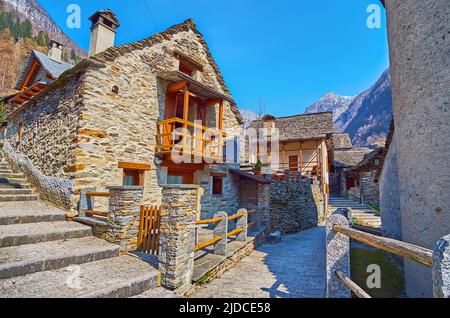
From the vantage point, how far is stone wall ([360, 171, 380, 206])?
1875cm

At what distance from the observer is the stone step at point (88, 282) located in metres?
3.33

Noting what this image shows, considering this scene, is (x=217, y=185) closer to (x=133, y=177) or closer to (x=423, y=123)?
(x=133, y=177)

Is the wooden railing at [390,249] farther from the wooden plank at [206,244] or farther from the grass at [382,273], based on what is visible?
the wooden plank at [206,244]

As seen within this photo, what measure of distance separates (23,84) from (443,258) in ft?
71.3

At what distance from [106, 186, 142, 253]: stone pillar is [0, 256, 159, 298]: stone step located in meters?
0.67

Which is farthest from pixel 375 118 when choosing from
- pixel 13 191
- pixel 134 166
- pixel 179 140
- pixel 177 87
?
pixel 13 191

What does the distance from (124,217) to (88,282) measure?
1.67 metres

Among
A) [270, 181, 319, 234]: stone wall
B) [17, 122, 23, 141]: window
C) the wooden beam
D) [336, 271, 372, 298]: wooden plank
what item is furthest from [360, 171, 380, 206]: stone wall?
[17, 122, 23, 141]: window

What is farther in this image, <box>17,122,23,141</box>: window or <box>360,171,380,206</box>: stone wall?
<box>360,171,380,206</box>: stone wall

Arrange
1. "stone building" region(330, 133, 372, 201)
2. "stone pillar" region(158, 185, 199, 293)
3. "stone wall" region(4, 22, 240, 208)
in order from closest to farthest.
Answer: "stone pillar" region(158, 185, 199, 293) < "stone wall" region(4, 22, 240, 208) < "stone building" region(330, 133, 372, 201)

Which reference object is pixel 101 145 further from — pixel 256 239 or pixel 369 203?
pixel 369 203

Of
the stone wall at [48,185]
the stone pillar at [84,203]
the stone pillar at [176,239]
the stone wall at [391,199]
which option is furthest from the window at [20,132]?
the stone wall at [391,199]

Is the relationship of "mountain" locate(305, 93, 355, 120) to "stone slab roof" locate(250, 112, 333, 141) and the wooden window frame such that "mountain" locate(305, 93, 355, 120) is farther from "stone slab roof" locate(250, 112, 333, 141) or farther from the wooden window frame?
the wooden window frame

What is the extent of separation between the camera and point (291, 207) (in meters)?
13.2
